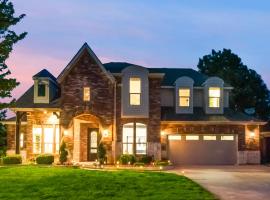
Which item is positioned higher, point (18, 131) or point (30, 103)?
point (30, 103)

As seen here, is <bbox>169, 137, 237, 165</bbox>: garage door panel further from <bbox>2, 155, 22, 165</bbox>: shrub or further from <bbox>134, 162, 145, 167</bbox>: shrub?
<bbox>2, 155, 22, 165</bbox>: shrub

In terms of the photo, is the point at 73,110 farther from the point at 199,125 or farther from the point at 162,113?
the point at 199,125

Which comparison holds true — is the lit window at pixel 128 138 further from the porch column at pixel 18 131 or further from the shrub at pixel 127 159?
the porch column at pixel 18 131

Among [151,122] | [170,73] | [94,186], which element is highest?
[170,73]

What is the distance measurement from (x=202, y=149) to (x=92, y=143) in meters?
8.09

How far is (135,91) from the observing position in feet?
114

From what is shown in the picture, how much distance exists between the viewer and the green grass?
16.9 meters

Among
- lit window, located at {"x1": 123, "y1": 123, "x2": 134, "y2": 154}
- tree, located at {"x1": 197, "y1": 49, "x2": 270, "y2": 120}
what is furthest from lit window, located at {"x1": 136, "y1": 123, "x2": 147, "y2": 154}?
tree, located at {"x1": 197, "y1": 49, "x2": 270, "y2": 120}

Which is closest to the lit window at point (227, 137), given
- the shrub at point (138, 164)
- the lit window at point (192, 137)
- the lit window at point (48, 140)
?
the lit window at point (192, 137)

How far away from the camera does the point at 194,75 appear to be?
41250mm

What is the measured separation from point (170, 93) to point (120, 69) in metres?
4.41

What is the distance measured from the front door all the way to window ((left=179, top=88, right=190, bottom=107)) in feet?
21.9

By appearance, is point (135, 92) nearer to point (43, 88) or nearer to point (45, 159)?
point (43, 88)

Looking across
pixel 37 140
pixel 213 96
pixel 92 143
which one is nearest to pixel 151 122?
pixel 92 143
